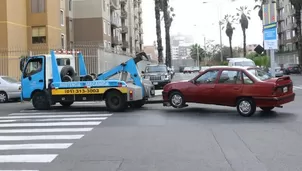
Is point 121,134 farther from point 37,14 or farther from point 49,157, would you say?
point 37,14

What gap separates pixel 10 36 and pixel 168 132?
2717cm

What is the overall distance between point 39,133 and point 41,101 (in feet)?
20.4

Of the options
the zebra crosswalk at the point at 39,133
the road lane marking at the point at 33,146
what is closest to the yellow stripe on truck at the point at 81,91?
the zebra crosswalk at the point at 39,133

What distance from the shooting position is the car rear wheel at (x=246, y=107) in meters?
12.9

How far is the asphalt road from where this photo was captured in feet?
23.3

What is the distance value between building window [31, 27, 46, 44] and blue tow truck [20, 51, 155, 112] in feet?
69.2

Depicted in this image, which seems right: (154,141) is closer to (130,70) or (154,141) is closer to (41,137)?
(41,137)

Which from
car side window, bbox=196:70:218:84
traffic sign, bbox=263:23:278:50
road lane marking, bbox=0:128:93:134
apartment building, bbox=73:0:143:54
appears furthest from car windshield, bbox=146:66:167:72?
road lane marking, bbox=0:128:93:134

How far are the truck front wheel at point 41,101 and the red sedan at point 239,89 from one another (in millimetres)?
5599

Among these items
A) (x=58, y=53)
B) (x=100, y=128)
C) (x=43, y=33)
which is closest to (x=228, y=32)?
(x=43, y=33)

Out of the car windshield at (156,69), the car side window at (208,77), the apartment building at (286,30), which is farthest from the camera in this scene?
the apartment building at (286,30)

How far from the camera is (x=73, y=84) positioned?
1560 cm

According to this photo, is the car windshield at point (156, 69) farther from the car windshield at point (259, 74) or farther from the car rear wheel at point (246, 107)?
the car rear wheel at point (246, 107)

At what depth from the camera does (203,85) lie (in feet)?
46.0
